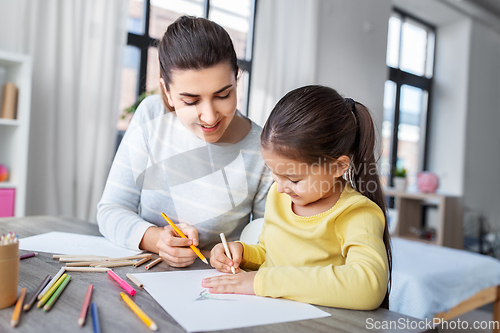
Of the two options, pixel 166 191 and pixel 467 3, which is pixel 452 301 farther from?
pixel 467 3

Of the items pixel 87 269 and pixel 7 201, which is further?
pixel 7 201

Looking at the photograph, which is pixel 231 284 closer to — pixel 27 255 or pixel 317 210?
pixel 317 210

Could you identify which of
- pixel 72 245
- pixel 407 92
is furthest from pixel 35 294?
pixel 407 92

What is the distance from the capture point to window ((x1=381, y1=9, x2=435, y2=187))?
15.3 ft

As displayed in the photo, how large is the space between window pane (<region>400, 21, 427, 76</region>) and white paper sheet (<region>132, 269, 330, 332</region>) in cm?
478

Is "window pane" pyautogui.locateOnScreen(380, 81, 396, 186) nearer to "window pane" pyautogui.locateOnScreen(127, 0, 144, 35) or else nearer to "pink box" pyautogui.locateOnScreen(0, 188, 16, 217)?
"window pane" pyautogui.locateOnScreen(127, 0, 144, 35)

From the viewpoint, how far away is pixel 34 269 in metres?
0.73

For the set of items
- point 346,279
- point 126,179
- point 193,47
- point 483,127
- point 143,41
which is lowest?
point 346,279

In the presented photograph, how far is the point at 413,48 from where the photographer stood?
4.94 metres

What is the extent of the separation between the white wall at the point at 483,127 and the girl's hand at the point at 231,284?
4979 millimetres

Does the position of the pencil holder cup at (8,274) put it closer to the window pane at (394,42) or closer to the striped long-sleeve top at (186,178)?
the striped long-sleeve top at (186,178)

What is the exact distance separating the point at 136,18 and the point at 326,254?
104 inches

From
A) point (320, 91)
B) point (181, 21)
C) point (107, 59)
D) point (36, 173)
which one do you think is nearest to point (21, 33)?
point (107, 59)

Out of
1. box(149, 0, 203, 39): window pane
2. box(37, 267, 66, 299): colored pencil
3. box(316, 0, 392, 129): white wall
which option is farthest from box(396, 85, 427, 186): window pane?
box(37, 267, 66, 299): colored pencil
